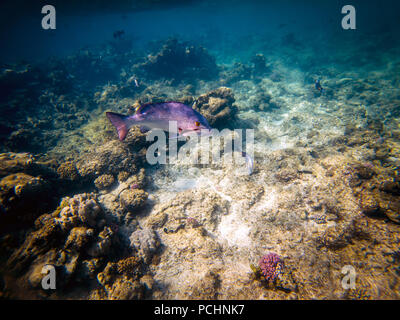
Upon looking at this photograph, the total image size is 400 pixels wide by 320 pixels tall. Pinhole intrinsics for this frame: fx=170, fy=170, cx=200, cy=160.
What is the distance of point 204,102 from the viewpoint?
7.39m

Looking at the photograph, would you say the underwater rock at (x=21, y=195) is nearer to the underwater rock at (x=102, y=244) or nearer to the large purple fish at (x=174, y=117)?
the underwater rock at (x=102, y=244)

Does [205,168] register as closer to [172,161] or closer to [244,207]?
[172,161]

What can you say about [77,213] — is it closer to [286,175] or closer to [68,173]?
[68,173]

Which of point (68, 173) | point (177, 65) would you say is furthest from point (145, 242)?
point (177, 65)

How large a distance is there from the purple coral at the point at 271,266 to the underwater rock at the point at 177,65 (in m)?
15.4

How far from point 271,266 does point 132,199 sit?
11.1 ft

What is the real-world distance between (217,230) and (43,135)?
420 inches

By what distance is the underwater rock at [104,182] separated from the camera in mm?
5086

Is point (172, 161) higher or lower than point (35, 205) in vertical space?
higher

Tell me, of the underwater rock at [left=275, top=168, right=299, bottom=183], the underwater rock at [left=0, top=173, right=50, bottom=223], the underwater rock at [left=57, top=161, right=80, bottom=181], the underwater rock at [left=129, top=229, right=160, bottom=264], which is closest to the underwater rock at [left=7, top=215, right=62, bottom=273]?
the underwater rock at [left=0, top=173, right=50, bottom=223]

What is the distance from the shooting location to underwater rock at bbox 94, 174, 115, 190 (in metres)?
5.09

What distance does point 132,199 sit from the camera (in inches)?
171
